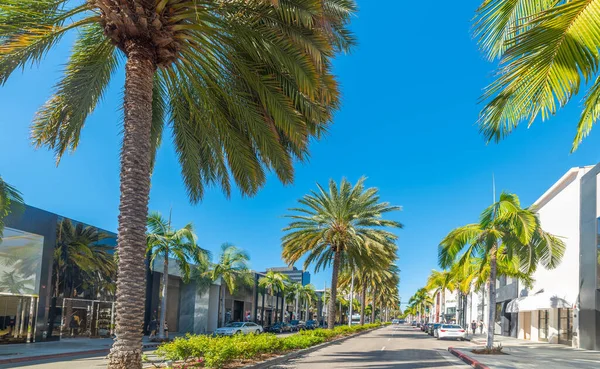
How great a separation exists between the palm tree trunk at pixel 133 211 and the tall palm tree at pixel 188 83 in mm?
20

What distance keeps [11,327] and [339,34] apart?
23.0 m

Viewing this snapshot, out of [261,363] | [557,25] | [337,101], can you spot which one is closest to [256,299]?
[261,363]

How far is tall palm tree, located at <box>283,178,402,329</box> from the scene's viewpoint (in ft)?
96.8

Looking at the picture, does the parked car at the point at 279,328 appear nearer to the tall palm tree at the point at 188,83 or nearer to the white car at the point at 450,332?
the white car at the point at 450,332

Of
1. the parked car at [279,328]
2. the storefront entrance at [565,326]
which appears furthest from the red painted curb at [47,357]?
the storefront entrance at [565,326]

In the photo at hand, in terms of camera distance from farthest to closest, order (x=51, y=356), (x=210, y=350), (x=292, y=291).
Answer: (x=292, y=291)
(x=51, y=356)
(x=210, y=350)

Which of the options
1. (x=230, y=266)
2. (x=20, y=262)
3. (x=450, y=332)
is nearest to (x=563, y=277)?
(x=450, y=332)

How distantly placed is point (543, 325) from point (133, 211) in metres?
39.8

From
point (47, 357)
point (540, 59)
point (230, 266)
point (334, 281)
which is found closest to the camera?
point (540, 59)

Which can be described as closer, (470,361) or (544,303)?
(470,361)

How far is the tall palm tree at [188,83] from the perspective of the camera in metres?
9.58

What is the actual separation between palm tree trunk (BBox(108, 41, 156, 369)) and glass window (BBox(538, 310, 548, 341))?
38067 mm

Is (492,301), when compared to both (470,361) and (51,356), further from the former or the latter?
(51,356)

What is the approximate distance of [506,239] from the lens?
2308cm
